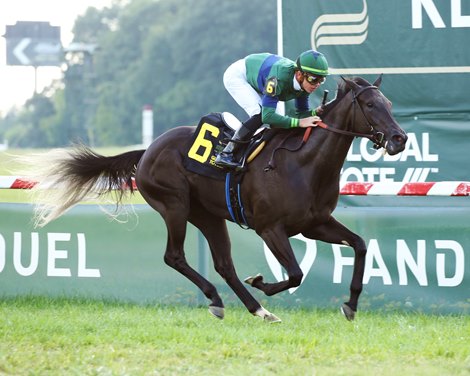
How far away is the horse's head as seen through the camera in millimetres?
6023

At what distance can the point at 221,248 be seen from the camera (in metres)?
7.08

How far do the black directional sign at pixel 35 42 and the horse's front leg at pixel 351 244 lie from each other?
4593 centimetres

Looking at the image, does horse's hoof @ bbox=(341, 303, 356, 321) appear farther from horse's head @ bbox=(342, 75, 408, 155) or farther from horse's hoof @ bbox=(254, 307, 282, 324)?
horse's head @ bbox=(342, 75, 408, 155)

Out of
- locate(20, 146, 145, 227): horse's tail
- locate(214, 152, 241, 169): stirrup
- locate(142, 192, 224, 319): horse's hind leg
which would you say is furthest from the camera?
locate(20, 146, 145, 227): horse's tail

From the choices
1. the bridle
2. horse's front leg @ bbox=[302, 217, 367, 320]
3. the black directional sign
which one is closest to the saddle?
the bridle

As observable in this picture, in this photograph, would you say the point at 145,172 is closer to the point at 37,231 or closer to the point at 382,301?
the point at 37,231

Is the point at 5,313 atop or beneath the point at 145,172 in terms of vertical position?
beneath

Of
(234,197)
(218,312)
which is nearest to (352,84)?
(234,197)

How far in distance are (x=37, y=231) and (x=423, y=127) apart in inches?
124

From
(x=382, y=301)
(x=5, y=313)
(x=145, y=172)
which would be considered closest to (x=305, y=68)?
(x=145, y=172)

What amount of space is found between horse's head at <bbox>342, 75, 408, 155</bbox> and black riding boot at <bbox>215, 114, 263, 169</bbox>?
649 mm

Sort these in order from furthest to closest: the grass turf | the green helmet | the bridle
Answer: the green helmet → the bridle → the grass turf

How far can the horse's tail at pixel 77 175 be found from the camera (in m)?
7.43

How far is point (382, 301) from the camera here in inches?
292
